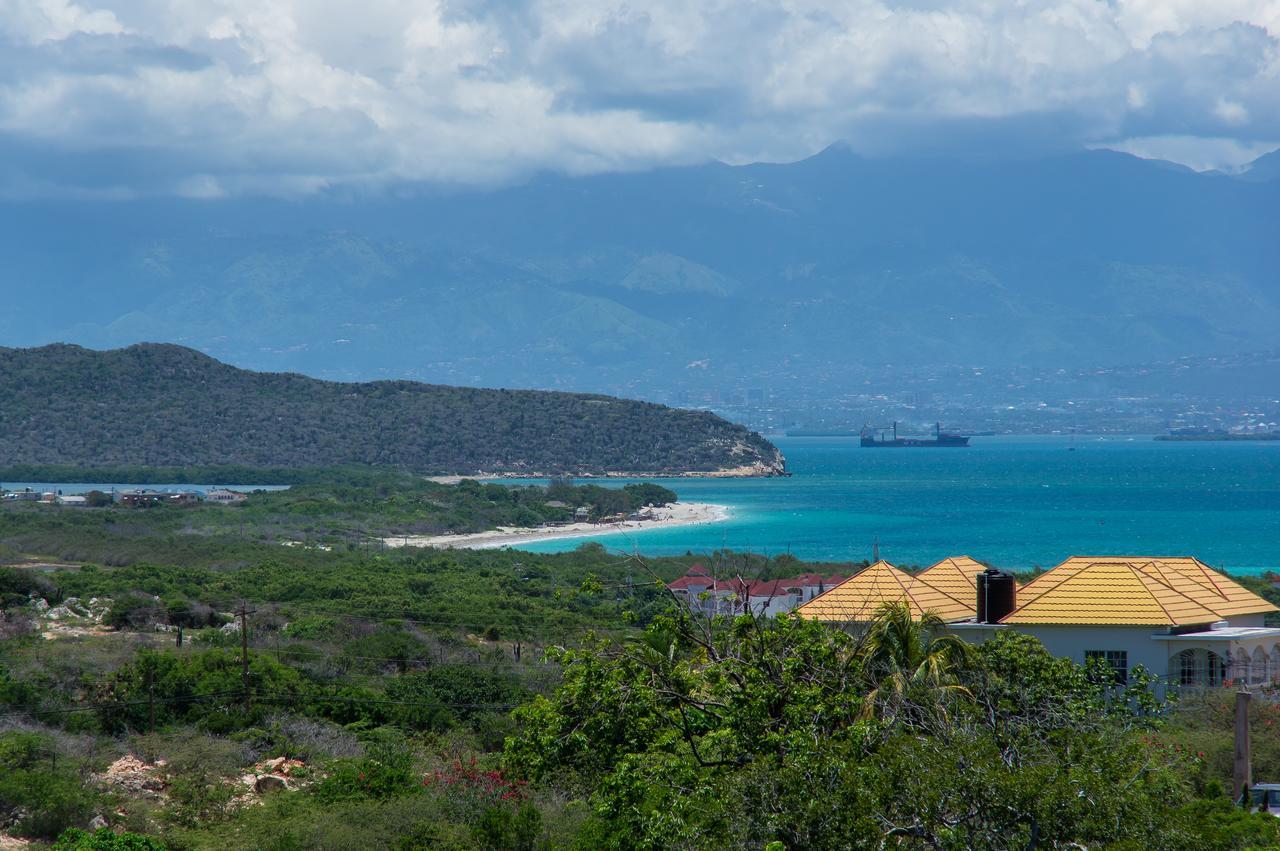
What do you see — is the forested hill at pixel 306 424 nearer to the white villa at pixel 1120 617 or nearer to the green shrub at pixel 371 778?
the white villa at pixel 1120 617

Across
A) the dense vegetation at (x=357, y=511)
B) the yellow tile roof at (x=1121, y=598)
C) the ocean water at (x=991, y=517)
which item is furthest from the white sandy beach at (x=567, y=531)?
the yellow tile roof at (x=1121, y=598)

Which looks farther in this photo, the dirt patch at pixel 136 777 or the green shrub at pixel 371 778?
the dirt patch at pixel 136 777

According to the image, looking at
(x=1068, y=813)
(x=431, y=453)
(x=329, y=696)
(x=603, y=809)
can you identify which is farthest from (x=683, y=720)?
(x=431, y=453)

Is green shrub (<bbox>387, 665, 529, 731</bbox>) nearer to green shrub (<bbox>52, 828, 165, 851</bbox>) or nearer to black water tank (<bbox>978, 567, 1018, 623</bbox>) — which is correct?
green shrub (<bbox>52, 828, 165, 851</bbox>)

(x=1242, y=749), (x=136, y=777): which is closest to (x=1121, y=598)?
(x=1242, y=749)

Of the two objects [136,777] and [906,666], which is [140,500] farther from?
[906,666]

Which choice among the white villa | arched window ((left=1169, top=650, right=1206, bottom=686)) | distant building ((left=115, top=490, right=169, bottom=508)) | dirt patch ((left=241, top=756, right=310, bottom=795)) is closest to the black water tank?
the white villa
